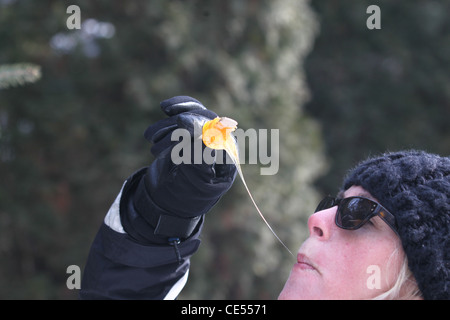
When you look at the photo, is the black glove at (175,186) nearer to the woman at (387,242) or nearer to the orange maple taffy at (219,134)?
the orange maple taffy at (219,134)

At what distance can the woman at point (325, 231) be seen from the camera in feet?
4.23

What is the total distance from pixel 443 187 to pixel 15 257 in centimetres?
426

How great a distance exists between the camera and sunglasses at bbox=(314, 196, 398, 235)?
4.37 feet

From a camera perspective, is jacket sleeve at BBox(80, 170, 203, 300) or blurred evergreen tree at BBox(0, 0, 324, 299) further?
blurred evergreen tree at BBox(0, 0, 324, 299)

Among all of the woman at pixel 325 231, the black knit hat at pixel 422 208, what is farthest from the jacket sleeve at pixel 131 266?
the black knit hat at pixel 422 208

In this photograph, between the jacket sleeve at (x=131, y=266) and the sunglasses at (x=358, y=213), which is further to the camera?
the jacket sleeve at (x=131, y=266)

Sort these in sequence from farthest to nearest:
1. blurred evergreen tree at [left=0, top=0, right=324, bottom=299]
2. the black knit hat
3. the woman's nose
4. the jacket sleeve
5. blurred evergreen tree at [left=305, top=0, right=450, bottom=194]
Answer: blurred evergreen tree at [left=305, top=0, right=450, bottom=194]
blurred evergreen tree at [left=0, top=0, right=324, bottom=299]
the jacket sleeve
the woman's nose
the black knit hat

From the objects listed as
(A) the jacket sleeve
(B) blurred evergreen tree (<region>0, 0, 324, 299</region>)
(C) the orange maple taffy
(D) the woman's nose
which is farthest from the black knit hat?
(B) blurred evergreen tree (<region>0, 0, 324, 299</region>)

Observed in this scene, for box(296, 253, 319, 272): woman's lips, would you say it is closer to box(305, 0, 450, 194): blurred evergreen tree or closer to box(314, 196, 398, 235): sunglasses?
box(314, 196, 398, 235): sunglasses

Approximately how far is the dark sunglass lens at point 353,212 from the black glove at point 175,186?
29cm

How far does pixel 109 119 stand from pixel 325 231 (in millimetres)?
3425

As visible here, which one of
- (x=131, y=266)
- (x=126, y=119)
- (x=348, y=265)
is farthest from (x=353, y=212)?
(x=126, y=119)

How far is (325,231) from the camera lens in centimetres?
137

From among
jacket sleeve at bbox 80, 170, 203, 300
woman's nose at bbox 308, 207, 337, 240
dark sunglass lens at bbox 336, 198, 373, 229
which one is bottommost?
jacket sleeve at bbox 80, 170, 203, 300
